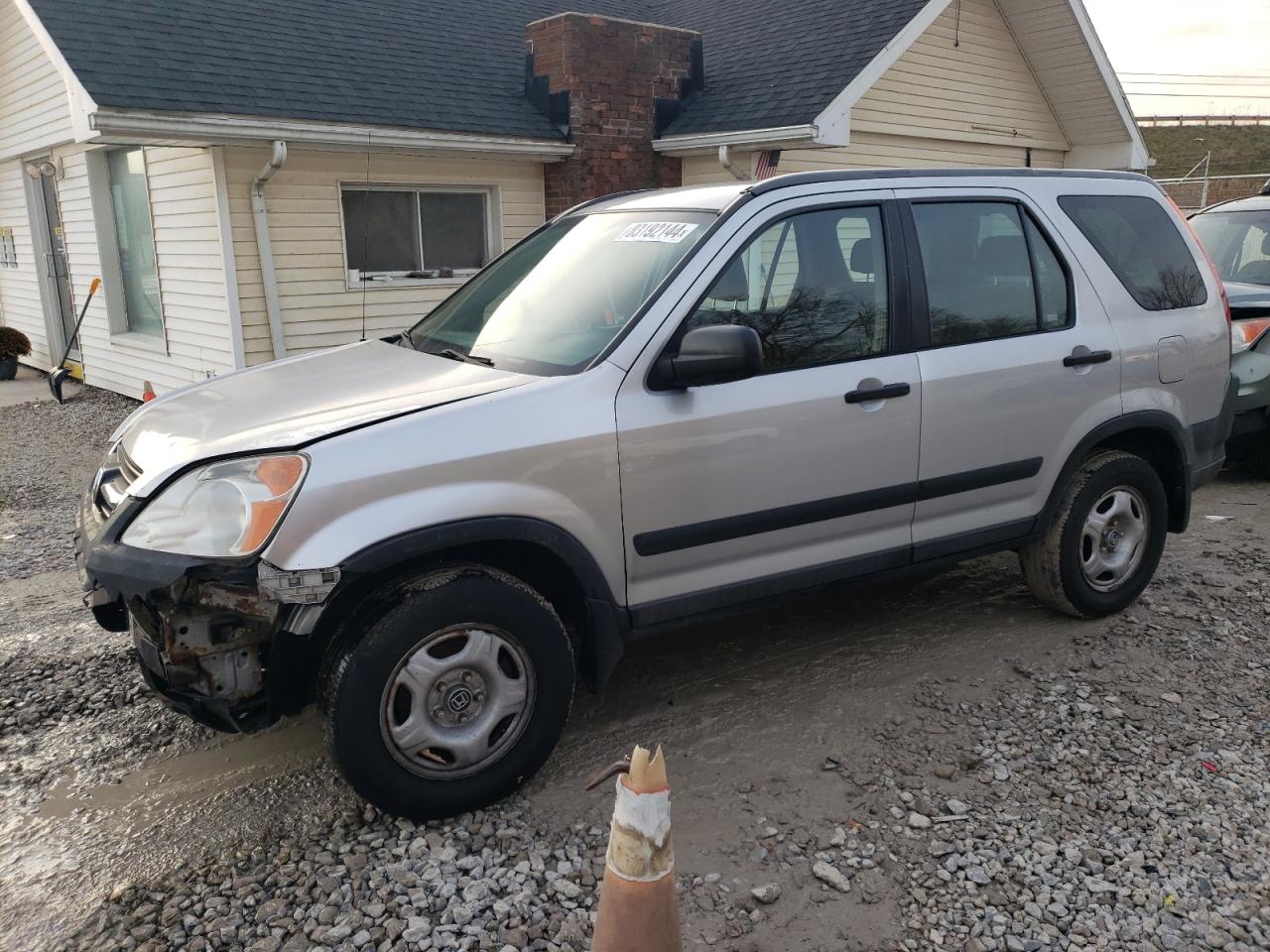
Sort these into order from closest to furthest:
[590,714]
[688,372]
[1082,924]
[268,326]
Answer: [1082,924], [688,372], [590,714], [268,326]

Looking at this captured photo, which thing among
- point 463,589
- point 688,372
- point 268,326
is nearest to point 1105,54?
point 268,326

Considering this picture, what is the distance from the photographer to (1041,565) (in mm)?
4664

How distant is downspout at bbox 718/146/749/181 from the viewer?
1085cm

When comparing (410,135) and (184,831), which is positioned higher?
(410,135)

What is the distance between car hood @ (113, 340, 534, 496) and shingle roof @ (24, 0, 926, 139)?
564 centimetres

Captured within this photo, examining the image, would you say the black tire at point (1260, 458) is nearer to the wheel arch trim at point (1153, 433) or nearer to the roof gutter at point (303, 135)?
the wheel arch trim at point (1153, 433)

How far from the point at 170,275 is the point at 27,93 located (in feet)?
14.1

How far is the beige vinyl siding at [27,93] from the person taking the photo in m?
11.7

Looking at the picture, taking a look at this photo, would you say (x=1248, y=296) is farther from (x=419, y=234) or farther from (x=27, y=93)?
(x=27, y=93)

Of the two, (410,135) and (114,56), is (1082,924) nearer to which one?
(410,135)

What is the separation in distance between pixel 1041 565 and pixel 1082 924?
2117 mm

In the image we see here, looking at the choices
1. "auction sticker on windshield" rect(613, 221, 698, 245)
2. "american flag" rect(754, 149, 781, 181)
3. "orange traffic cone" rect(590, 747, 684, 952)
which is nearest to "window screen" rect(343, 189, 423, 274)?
"american flag" rect(754, 149, 781, 181)

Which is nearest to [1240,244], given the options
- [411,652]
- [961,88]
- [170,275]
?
[961,88]

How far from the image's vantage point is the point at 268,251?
9.49m
